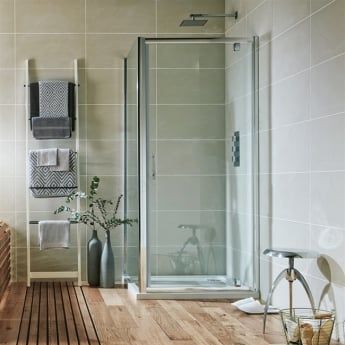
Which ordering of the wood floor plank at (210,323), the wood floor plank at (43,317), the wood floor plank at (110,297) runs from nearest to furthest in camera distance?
the wood floor plank at (210,323)
the wood floor plank at (43,317)
the wood floor plank at (110,297)

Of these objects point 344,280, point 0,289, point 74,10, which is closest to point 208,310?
point 344,280

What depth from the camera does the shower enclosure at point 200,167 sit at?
5301 mm

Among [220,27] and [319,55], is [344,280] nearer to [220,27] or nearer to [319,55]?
[319,55]

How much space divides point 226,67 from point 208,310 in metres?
1.71

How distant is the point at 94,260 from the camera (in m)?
6.03

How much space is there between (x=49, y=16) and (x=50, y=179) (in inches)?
54.2

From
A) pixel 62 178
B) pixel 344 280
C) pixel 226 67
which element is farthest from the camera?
pixel 62 178

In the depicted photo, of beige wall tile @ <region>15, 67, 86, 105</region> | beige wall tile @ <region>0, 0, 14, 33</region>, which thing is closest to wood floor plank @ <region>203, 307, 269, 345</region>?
beige wall tile @ <region>15, 67, 86, 105</region>

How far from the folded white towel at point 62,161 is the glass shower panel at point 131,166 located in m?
0.50

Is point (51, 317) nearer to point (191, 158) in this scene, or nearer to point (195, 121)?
point (191, 158)

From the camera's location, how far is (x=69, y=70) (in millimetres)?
6262

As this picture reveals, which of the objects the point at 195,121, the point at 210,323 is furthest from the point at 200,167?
the point at 210,323

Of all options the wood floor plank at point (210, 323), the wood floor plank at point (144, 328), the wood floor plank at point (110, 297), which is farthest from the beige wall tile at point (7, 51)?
the wood floor plank at point (210, 323)

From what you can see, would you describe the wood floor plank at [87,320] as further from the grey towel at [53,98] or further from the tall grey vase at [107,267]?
the grey towel at [53,98]
